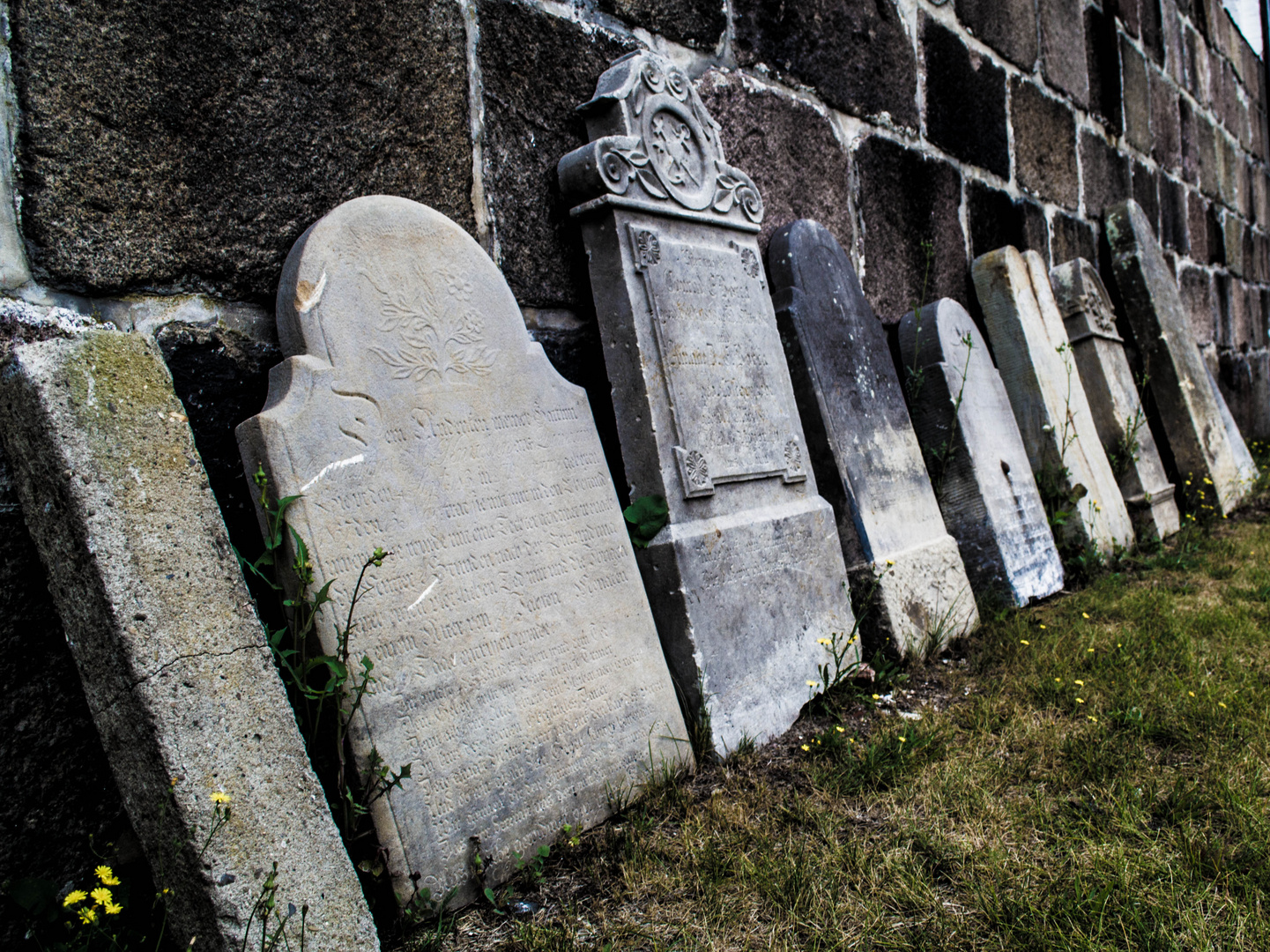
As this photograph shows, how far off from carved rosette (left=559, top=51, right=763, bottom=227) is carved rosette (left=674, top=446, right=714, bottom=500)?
704mm

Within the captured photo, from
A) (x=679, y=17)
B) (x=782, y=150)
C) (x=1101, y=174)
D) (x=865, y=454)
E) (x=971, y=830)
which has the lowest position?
(x=971, y=830)

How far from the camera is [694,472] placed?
2.29 m

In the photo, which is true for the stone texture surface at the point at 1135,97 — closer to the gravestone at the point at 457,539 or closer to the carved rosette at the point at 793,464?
the carved rosette at the point at 793,464

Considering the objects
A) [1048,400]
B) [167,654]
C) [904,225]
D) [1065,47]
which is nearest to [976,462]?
[1048,400]

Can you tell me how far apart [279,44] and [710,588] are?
1517mm

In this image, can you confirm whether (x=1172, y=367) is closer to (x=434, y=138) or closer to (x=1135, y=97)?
(x=1135, y=97)

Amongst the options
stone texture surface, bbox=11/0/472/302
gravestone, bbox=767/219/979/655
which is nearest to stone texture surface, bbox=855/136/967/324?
gravestone, bbox=767/219/979/655

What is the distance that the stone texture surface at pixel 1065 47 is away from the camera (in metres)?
5.09

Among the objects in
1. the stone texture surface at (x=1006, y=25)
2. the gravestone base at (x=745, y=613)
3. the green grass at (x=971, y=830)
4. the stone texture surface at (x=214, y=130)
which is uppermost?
the stone texture surface at (x=1006, y=25)

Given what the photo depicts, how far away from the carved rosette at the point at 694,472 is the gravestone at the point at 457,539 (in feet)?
0.79

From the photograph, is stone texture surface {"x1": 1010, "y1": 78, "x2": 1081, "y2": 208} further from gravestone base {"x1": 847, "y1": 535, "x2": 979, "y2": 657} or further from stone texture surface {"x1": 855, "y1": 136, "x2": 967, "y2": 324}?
gravestone base {"x1": 847, "y1": 535, "x2": 979, "y2": 657}

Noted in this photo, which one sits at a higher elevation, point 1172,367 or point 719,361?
point 719,361

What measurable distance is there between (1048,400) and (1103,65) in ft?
10.6

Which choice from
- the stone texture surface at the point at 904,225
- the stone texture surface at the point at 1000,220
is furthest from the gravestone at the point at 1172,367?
the stone texture surface at the point at 904,225
